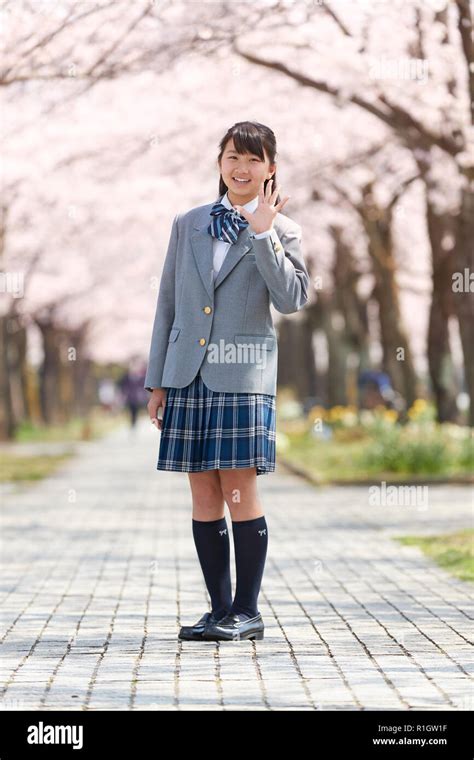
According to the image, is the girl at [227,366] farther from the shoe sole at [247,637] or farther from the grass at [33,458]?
the grass at [33,458]

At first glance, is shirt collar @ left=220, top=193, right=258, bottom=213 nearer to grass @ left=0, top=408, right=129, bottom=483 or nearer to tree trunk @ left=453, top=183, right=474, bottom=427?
tree trunk @ left=453, top=183, right=474, bottom=427

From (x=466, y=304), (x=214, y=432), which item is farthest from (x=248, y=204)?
Result: (x=466, y=304)

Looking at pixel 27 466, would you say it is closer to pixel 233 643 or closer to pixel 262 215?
pixel 233 643

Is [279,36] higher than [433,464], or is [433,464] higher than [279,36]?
[279,36]

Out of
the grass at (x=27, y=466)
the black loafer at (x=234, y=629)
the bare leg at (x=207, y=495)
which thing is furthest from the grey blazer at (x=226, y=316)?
the grass at (x=27, y=466)

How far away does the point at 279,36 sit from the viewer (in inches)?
599

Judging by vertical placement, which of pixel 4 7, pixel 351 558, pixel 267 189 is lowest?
pixel 351 558

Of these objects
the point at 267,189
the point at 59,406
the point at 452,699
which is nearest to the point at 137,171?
the point at 267,189

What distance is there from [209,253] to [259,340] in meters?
0.42

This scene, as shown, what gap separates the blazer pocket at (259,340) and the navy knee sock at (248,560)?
0.72 m

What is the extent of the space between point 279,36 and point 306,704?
11461mm

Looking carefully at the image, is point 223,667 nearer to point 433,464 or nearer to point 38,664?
point 38,664

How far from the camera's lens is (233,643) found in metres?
6.05

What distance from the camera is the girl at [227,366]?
602 cm
